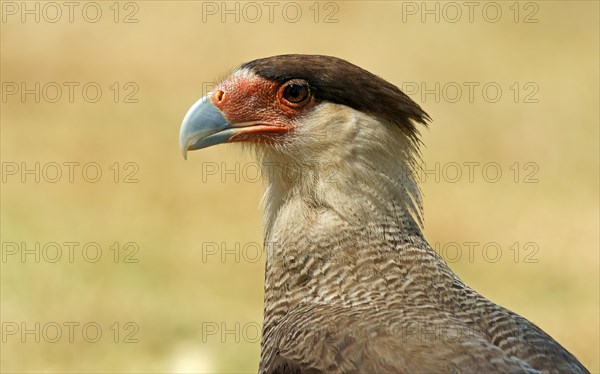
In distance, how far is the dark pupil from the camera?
414cm

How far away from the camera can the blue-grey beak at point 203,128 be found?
4098 mm

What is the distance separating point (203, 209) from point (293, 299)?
5933 mm

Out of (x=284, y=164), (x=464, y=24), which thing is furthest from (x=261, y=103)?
(x=464, y=24)

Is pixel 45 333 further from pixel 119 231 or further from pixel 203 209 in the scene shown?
pixel 203 209

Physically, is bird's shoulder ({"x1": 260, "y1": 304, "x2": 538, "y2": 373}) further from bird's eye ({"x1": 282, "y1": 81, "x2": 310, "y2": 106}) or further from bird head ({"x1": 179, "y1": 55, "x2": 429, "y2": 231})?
bird's eye ({"x1": 282, "y1": 81, "x2": 310, "y2": 106})

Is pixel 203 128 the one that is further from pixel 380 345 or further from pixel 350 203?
pixel 380 345

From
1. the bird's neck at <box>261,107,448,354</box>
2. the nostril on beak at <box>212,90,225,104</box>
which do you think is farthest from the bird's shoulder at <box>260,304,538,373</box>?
the nostril on beak at <box>212,90,225,104</box>

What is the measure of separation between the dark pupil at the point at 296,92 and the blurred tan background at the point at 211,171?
0.50 m

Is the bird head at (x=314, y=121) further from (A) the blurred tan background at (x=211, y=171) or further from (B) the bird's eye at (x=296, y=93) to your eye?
(A) the blurred tan background at (x=211, y=171)

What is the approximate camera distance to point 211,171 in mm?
10516

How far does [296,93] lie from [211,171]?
6.42 metres

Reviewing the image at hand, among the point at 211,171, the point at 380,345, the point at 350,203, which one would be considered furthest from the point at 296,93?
the point at 211,171

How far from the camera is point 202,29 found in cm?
1417

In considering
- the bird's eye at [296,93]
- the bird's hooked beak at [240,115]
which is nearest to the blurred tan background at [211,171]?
the bird's hooked beak at [240,115]
